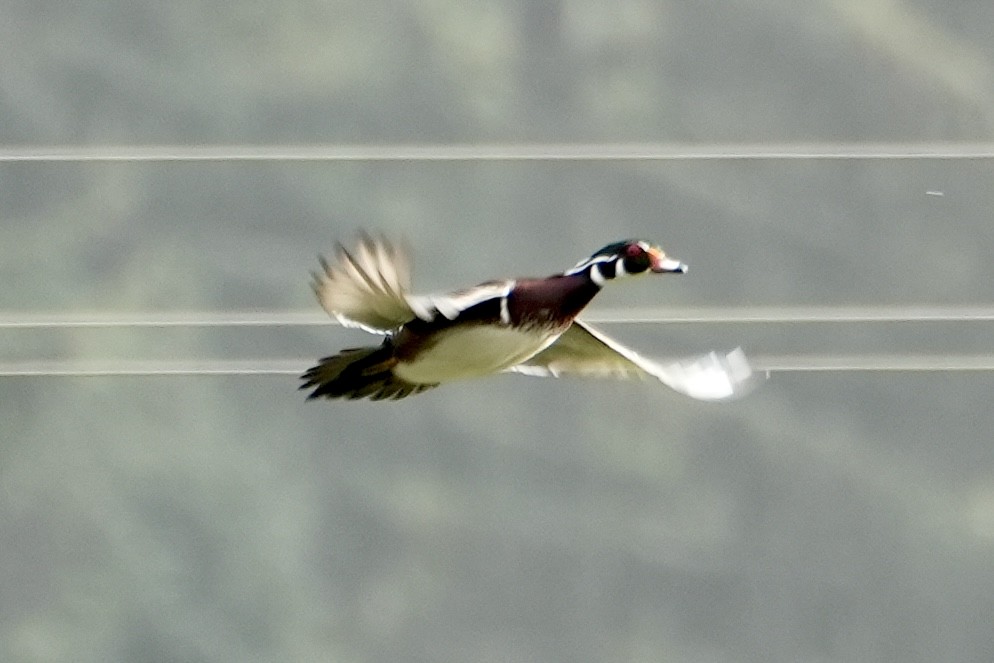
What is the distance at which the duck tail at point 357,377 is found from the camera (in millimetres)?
3125

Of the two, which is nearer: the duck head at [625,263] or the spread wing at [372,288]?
the spread wing at [372,288]

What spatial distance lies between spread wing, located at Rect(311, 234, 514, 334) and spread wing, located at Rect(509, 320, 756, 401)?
30 centimetres

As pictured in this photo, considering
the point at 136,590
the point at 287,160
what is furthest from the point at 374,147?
the point at 136,590

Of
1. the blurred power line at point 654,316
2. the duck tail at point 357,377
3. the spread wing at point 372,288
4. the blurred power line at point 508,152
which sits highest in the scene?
the blurred power line at point 508,152

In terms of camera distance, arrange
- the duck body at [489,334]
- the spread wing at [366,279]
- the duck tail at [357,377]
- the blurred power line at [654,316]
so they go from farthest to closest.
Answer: the blurred power line at [654,316] → the duck tail at [357,377] → the duck body at [489,334] → the spread wing at [366,279]

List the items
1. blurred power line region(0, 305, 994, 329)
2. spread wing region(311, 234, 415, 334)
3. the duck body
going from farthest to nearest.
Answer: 1. blurred power line region(0, 305, 994, 329)
2. the duck body
3. spread wing region(311, 234, 415, 334)

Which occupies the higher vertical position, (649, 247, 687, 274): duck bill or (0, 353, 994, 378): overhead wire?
(0, 353, 994, 378): overhead wire

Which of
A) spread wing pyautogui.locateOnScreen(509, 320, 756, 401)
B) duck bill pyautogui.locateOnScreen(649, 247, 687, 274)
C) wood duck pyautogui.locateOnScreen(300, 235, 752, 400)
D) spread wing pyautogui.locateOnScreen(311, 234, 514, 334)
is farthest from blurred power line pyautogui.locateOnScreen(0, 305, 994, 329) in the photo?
spread wing pyautogui.locateOnScreen(311, 234, 514, 334)

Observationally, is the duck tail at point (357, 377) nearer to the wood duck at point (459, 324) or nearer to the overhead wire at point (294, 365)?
the wood duck at point (459, 324)

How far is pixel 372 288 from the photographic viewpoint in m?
2.85

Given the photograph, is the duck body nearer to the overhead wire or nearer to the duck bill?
the duck bill

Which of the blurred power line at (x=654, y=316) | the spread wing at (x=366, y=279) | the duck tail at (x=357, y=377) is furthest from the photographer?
the blurred power line at (x=654, y=316)

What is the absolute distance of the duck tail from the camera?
312 centimetres

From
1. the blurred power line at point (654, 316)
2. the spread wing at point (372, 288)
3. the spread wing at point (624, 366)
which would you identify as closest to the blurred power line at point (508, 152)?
the blurred power line at point (654, 316)
